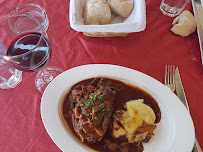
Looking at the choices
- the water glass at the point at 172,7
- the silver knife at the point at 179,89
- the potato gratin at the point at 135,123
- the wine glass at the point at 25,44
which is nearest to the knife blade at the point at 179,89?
the silver knife at the point at 179,89

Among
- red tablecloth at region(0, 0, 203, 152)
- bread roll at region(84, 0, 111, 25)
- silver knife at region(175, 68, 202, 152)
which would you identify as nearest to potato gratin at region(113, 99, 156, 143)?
silver knife at region(175, 68, 202, 152)

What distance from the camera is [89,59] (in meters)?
1.99

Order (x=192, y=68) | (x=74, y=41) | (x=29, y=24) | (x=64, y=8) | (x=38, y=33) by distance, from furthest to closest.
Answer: (x=64, y=8) → (x=74, y=41) → (x=192, y=68) → (x=29, y=24) → (x=38, y=33)

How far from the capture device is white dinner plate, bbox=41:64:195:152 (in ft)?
4.94

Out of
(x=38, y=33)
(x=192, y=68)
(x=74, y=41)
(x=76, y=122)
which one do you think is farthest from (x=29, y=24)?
(x=192, y=68)

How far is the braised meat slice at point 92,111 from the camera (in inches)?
60.1

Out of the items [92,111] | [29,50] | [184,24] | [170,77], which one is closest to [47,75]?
[29,50]

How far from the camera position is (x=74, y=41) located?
207cm

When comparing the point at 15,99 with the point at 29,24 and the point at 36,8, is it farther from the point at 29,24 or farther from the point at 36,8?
the point at 36,8

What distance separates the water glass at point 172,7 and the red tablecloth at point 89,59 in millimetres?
62

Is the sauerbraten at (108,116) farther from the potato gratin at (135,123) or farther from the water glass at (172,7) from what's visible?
the water glass at (172,7)

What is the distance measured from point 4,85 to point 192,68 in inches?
70.5

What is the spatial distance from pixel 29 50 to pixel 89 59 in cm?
70

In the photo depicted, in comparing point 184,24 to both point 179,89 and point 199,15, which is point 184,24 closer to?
point 199,15
